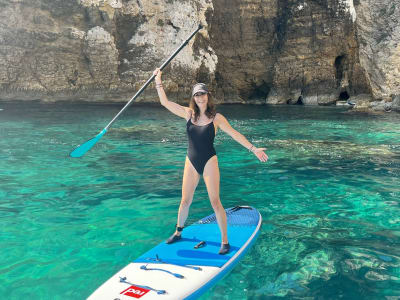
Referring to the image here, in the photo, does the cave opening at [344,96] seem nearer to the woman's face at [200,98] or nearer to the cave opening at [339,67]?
the cave opening at [339,67]

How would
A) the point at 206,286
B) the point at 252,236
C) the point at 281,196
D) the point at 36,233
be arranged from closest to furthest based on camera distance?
the point at 206,286
the point at 252,236
the point at 36,233
the point at 281,196

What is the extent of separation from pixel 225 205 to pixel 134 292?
3.85 metres

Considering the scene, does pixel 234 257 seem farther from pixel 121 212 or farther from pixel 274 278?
pixel 121 212

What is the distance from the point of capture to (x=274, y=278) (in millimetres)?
4508

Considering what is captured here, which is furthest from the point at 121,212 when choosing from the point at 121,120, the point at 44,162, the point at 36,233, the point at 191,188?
the point at 121,120

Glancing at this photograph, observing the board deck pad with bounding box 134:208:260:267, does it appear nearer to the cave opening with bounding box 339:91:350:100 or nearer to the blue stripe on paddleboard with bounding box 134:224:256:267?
the blue stripe on paddleboard with bounding box 134:224:256:267

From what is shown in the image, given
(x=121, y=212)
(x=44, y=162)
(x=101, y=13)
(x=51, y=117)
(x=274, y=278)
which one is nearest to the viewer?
(x=274, y=278)

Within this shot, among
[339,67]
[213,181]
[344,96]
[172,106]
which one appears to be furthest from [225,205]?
[344,96]

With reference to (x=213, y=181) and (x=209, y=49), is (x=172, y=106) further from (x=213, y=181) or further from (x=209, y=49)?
(x=209, y=49)

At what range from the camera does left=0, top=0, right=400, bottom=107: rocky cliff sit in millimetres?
31219

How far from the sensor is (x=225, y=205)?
24.6 feet

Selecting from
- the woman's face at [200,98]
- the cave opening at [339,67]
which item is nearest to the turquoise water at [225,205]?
the woman's face at [200,98]

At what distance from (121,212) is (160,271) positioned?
9.21 feet

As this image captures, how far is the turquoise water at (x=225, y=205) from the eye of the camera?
4480 millimetres
